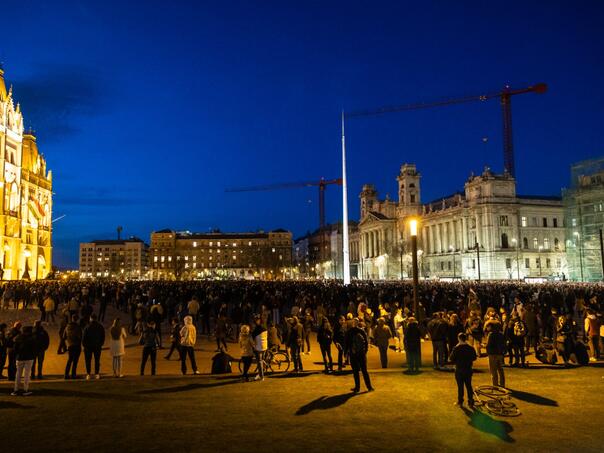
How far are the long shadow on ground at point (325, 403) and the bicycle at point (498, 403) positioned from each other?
2.74m

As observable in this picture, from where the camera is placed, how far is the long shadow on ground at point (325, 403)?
9906 mm

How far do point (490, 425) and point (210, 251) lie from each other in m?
170

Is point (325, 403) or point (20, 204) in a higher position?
point (20, 204)

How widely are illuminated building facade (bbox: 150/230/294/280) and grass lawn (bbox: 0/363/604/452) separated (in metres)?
152

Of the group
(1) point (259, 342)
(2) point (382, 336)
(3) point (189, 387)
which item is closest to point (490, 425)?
(2) point (382, 336)

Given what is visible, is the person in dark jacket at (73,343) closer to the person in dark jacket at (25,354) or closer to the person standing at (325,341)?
the person in dark jacket at (25,354)

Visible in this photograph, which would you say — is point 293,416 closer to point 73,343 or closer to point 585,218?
point 73,343

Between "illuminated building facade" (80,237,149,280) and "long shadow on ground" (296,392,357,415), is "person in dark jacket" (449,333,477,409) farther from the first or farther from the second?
"illuminated building facade" (80,237,149,280)

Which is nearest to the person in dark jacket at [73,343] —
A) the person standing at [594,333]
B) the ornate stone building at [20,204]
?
the person standing at [594,333]

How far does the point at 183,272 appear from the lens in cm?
16475

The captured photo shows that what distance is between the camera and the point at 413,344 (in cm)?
1338

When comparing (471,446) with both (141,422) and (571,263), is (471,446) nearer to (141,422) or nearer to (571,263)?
(141,422)

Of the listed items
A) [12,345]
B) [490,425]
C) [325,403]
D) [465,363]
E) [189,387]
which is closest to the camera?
[490,425]

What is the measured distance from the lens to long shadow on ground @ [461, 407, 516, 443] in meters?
8.21
